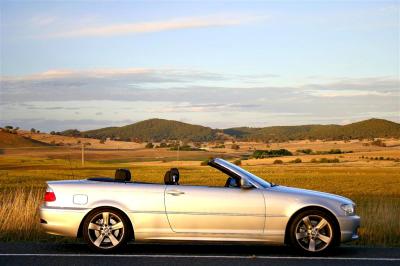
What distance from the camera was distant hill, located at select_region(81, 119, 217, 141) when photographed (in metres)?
136

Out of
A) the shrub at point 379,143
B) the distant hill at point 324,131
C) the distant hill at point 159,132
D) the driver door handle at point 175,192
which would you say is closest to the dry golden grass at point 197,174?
the shrub at point 379,143

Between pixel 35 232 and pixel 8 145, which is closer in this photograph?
pixel 35 232

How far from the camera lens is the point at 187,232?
11.1 meters

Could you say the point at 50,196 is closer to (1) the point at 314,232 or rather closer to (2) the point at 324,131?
(1) the point at 314,232

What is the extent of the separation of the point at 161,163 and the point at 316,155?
26228mm

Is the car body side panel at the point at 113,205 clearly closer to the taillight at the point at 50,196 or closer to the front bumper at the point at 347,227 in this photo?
the taillight at the point at 50,196

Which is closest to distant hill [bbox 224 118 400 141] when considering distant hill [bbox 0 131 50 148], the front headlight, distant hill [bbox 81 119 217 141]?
distant hill [bbox 81 119 217 141]

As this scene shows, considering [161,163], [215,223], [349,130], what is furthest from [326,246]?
[349,130]

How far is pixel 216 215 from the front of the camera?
36.4 ft

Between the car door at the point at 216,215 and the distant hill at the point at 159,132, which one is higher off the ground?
the distant hill at the point at 159,132

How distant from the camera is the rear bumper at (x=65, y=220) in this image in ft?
36.8

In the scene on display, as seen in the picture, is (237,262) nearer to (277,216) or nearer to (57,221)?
(277,216)

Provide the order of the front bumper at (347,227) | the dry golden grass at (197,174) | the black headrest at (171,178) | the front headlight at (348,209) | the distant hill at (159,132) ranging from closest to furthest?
the front bumper at (347,227)
the front headlight at (348,209)
the black headrest at (171,178)
the dry golden grass at (197,174)
the distant hill at (159,132)

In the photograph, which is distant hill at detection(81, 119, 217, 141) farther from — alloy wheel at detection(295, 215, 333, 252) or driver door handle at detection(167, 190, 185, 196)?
alloy wheel at detection(295, 215, 333, 252)
